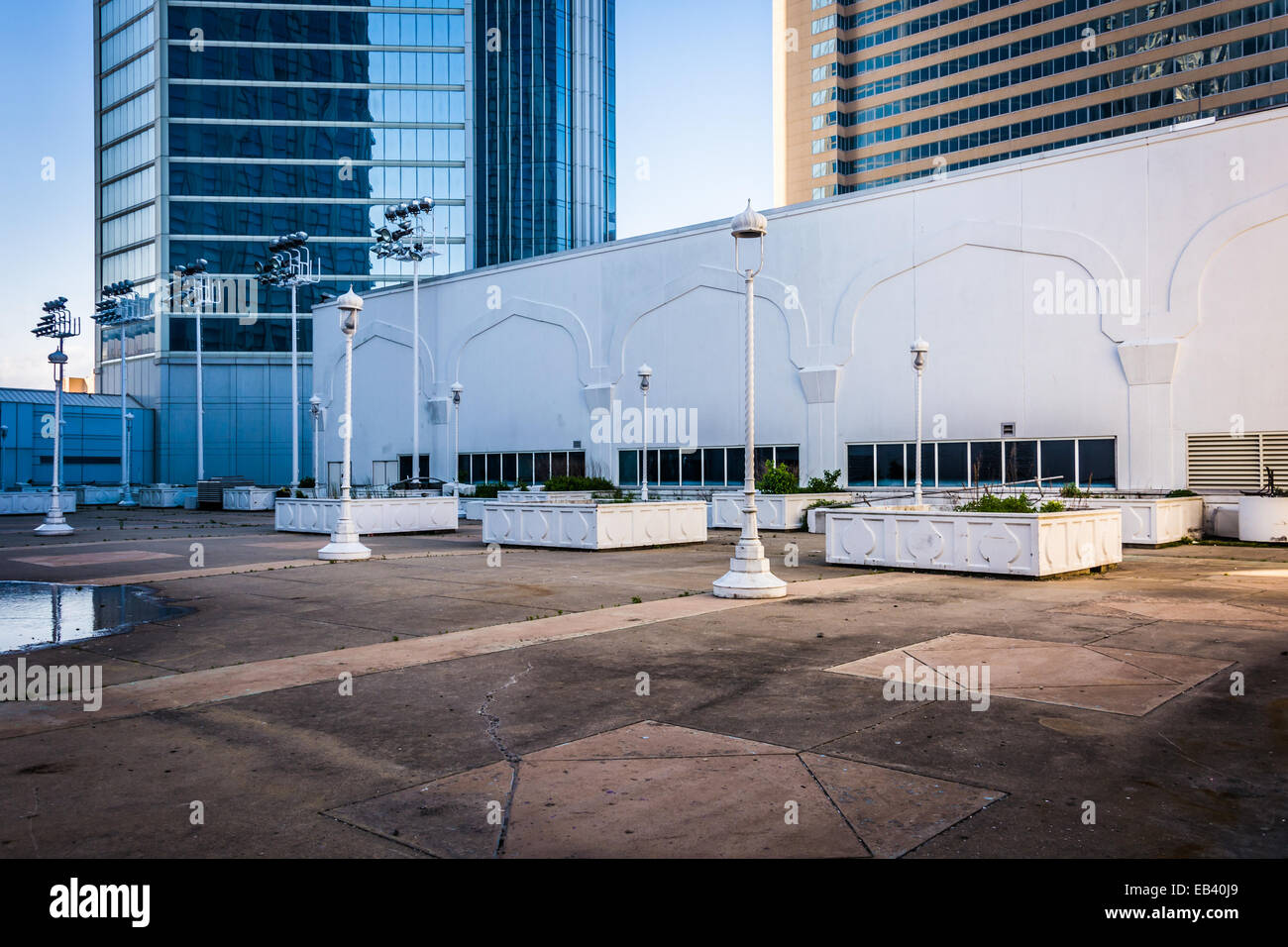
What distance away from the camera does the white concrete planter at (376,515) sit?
93.4ft

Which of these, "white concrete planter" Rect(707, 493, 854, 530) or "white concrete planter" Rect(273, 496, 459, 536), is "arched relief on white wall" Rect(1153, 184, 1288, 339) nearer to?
"white concrete planter" Rect(707, 493, 854, 530)

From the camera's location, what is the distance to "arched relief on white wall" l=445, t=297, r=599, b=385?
137 ft

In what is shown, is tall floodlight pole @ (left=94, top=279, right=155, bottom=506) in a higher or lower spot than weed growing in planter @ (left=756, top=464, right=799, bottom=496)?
higher

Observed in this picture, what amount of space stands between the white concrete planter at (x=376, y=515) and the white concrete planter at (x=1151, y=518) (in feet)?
61.1

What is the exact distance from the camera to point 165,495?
54.6 m

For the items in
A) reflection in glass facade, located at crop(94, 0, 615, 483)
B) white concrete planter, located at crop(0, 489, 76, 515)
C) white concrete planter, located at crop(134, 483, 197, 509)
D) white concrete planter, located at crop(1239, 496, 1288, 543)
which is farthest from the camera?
reflection in glass facade, located at crop(94, 0, 615, 483)

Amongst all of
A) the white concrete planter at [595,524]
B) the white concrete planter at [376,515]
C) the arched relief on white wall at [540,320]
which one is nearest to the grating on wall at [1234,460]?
the white concrete planter at [595,524]

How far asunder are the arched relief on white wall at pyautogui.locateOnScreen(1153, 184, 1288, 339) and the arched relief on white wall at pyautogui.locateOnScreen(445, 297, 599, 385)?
22854mm

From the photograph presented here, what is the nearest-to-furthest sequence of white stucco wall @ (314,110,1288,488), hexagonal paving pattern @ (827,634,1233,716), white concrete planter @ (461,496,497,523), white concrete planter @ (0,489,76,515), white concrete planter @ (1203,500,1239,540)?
hexagonal paving pattern @ (827,634,1233,716) < white concrete planter @ (1203,500,1239,540) < white stucco wall @ (314,110,1288,488) < white concrete planter @ (461,496,497,523) < white concrete planter @ (0,489,76,515)

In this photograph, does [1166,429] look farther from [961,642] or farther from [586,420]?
[586,420]

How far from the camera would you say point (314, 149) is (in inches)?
2852

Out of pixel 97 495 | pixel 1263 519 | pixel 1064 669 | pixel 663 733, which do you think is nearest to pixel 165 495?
pixel 97 495

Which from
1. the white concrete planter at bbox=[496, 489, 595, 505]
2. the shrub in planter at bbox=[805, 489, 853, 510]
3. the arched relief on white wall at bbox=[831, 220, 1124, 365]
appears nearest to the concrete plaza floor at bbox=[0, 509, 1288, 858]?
the white concrete planter at bbox=[496, 489, 595, 505]
